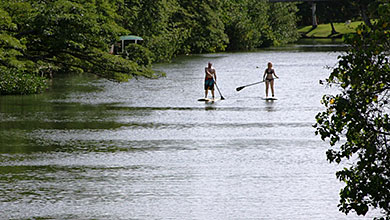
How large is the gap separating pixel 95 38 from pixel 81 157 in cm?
1608

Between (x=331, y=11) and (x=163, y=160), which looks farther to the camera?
(x=331, y=11)

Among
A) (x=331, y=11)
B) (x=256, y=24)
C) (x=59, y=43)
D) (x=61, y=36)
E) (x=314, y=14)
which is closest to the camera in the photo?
(x=61, y=36)

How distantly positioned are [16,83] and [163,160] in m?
18.6

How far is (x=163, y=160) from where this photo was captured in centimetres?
1680

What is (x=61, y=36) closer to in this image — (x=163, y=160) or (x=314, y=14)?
(x=163, y=160)

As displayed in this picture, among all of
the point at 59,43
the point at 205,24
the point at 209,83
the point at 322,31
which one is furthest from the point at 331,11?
the point at 59,43

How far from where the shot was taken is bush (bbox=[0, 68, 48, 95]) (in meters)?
33.8

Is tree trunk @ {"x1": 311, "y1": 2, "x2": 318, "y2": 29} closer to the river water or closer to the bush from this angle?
the bush

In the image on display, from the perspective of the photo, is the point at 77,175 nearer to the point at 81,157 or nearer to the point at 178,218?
the point at 81,157

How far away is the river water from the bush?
165 cm

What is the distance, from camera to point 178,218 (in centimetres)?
1145

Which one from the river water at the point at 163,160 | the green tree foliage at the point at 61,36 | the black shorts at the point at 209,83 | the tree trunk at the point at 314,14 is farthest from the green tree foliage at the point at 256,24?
the river water at the point at 163,160

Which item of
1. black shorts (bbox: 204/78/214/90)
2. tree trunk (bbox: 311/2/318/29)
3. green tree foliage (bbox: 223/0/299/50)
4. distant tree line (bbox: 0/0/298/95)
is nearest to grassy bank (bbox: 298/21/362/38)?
tree trunk (bbox: 311/2/318/29)

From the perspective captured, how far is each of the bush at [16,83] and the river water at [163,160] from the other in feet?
5.42
